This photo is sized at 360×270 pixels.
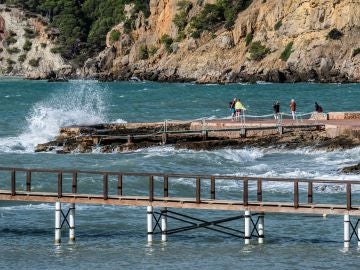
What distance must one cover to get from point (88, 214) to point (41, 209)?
214 centimetres

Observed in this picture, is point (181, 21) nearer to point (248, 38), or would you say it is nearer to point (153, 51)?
point (153, 51)

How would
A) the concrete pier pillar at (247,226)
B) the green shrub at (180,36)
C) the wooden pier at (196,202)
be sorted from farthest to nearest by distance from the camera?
the green shrub at (180,36)
the concrete pier pillar at (247,226)
the wooden pier at (196,202)

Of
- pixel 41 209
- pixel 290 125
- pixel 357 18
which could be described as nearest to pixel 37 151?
pixel 290 125

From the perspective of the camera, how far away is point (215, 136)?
6488 cm

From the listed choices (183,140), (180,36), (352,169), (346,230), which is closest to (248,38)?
(180,36)

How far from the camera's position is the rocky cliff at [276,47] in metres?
162

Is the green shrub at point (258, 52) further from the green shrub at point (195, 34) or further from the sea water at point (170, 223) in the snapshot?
the sea water at point (170, 223)

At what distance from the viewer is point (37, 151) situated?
214 ft

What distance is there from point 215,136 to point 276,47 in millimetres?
107813

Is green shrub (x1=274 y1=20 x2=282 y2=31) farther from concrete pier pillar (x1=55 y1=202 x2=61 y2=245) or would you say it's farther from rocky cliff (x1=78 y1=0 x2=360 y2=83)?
concrete pier pillar (x1=55 y1=202 x2=61 y2=245)

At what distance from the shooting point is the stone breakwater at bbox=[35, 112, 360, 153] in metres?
61.8

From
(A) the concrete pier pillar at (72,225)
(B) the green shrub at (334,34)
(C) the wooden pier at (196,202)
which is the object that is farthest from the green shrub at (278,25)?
(A) the concrete pier pillar at (72,225)

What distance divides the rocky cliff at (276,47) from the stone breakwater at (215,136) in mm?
93229

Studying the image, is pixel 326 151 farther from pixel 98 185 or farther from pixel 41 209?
pixel 41 209
